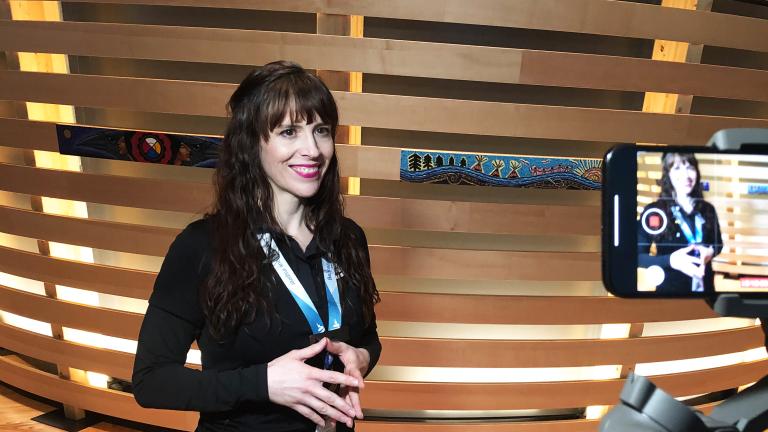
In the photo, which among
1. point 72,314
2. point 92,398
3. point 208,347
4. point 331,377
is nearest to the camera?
point 331,377

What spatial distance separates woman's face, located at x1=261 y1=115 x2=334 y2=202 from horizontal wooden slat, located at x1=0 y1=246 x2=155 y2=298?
1.27m

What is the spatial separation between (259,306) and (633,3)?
5.58 feet

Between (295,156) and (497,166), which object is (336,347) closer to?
(295,156)

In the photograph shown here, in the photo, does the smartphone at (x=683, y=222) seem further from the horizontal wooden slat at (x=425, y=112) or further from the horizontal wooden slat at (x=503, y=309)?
the horizontal wooden slat at (x=503, y=309)

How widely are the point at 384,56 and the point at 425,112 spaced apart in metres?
0.26

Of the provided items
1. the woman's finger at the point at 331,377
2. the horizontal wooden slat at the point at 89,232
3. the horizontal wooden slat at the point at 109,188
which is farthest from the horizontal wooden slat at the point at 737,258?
the horizontal wooden slat at the point at 89,232

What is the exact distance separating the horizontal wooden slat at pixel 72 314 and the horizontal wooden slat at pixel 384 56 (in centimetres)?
114

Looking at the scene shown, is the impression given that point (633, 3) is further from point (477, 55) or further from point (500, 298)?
point (500, 298)

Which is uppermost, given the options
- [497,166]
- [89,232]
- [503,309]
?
[497,166]

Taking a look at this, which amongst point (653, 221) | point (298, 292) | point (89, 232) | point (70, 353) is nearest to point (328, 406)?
point (298, 292)

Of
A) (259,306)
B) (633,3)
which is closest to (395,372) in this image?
(259,306)

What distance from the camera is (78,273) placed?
1.97 m

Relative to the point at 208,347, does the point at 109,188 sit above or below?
above

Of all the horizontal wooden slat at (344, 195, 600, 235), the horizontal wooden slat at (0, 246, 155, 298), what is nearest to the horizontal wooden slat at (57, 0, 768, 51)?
the horizontal wooden slat at (344, 195, 600, 235)
